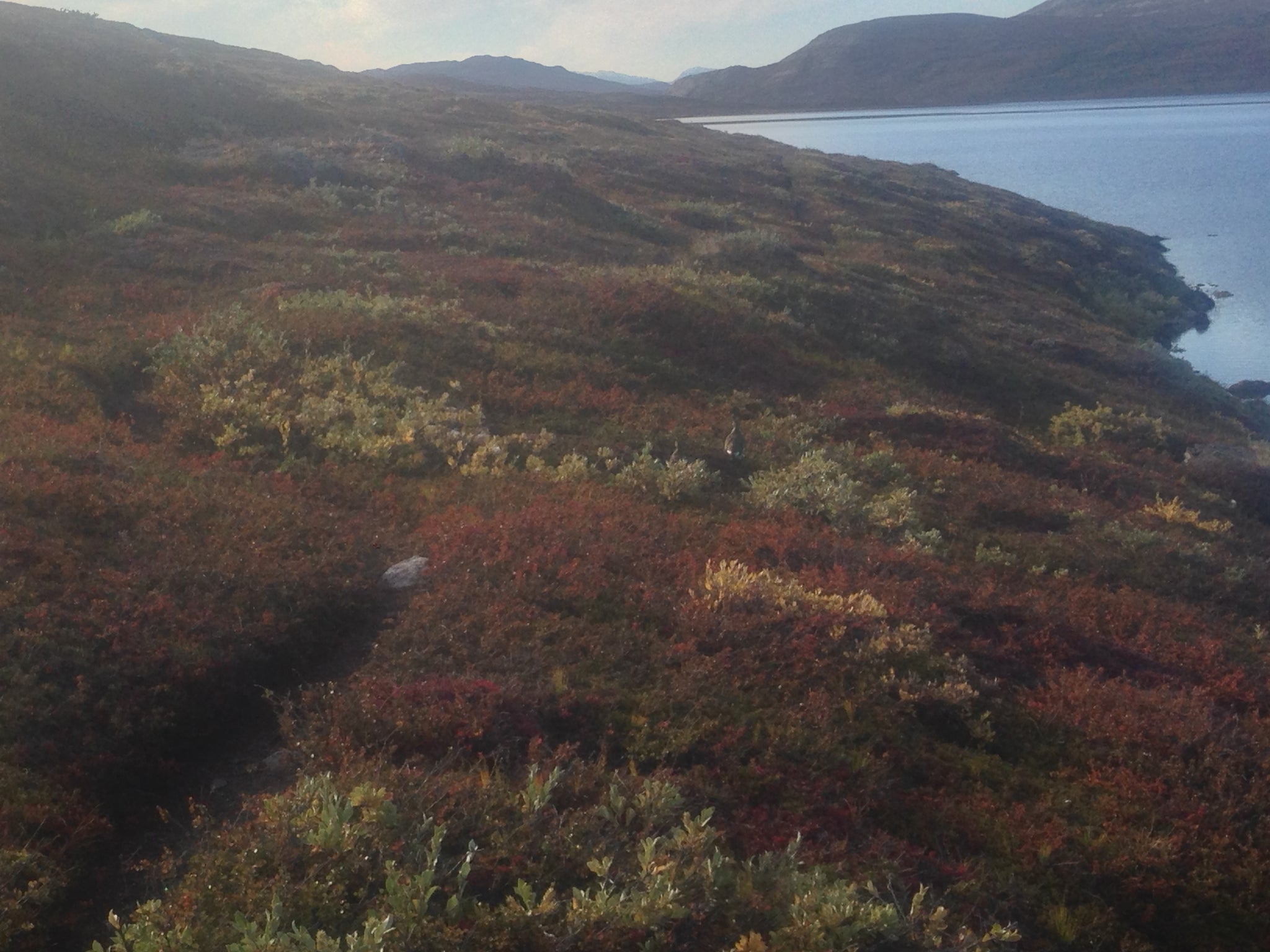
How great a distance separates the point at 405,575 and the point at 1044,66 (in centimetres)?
21446

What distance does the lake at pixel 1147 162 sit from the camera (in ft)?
154

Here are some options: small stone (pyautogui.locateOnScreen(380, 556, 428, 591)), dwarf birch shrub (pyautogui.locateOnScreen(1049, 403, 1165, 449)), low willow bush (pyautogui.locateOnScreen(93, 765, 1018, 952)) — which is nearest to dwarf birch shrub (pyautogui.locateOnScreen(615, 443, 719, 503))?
small stone (pyautogui.locateOnScreen(380, 556, 428, 591))

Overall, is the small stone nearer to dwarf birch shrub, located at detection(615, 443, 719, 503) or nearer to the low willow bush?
the low willow bush

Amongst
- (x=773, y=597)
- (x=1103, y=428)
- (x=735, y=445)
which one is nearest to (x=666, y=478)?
(x=735, y=445)

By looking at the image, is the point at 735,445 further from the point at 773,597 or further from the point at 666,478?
the point at 773,597

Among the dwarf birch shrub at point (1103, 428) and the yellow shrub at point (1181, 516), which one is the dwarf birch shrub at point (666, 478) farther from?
the dwarf birch shrub at point (1103, 428)

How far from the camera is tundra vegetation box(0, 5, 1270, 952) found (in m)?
4.89

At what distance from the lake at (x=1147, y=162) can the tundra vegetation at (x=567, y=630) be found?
28.7m

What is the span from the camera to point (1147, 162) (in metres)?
92.7

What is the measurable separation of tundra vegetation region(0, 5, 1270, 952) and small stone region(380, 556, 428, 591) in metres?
0.24

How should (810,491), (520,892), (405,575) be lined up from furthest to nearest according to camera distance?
(810,491)
(405,575)
(520,892)

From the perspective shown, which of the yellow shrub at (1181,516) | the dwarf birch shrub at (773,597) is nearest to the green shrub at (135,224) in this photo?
the dwarf birch shrub at (773,597)

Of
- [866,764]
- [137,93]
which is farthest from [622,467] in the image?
[137,93]

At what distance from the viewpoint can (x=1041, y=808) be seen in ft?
20.2
